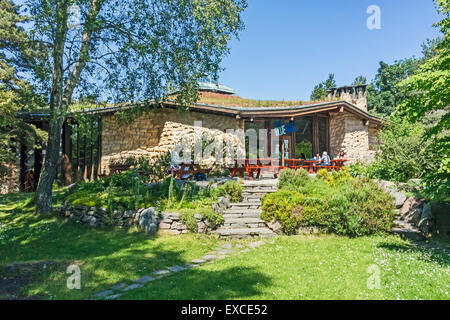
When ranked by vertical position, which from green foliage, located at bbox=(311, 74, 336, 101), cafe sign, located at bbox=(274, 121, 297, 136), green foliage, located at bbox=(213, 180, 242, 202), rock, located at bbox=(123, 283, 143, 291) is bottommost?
rock, located at bbox=(123, 283, 143, 291)

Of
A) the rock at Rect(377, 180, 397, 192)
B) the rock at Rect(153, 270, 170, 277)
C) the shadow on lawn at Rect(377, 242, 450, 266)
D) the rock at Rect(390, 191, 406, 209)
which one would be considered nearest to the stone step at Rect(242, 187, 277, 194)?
the rock at Rect(377, 180, 397, 192)

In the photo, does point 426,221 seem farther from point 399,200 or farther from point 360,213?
point 360,213

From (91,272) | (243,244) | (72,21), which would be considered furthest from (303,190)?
(72,21)

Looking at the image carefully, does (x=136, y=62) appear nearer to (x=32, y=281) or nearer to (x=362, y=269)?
(x=32, y=281)

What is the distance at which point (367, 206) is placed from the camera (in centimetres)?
726

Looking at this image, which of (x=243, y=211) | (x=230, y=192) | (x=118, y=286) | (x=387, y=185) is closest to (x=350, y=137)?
(x=387, y=185)

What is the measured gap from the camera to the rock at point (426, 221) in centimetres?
716

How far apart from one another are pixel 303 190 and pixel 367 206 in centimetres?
187

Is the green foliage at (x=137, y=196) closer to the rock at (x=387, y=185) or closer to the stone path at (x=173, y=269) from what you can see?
the stone path at (x=173, y=269)

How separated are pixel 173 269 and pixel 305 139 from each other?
13.5m

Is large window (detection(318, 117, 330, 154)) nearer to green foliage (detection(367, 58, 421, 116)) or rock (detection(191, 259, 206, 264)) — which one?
green foliage (detection(367, 58, 421, 116))

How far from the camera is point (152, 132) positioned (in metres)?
13.8

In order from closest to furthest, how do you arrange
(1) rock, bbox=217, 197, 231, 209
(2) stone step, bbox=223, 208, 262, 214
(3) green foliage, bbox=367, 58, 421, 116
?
(2) stone step, bbox=223, 208, 262, 214
(1) rock, bbox=217, 197, 231, 209
(3) green foliage, bbox=367, 58, 421, 116

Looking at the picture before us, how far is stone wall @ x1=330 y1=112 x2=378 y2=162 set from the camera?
1595 cm
